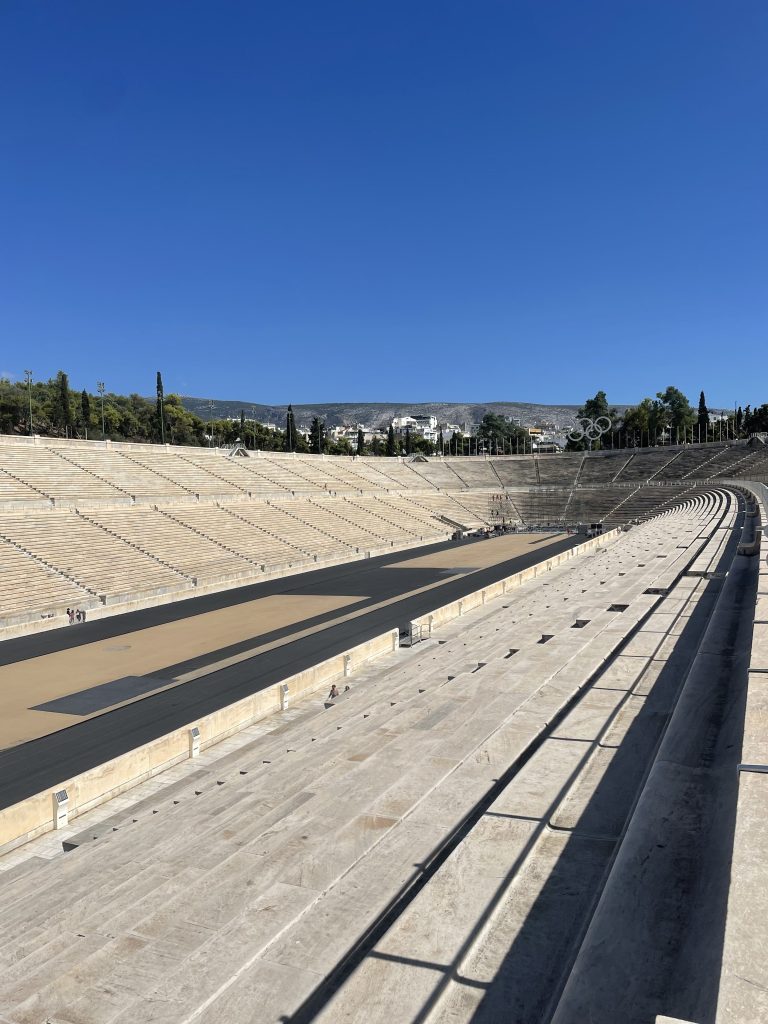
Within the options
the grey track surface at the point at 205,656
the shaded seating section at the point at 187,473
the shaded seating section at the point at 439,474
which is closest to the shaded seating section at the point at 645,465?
the shaded seating section at the point at 439,474

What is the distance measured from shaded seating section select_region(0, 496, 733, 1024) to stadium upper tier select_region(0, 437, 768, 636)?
17031mm

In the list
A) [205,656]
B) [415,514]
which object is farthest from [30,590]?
[415,514]

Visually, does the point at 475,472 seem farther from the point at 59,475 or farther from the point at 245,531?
the point at 59,475

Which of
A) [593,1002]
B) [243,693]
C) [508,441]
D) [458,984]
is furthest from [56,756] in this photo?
[508,441]

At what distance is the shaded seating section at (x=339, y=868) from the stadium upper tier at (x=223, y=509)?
17.0 meters

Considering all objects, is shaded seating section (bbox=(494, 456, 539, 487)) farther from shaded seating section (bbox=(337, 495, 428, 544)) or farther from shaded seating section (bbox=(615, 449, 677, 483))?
shaded seating section (bbox=(337, 495, 428, 544))

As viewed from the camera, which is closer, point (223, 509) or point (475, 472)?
point (223, 509)

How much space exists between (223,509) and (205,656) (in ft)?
73.0

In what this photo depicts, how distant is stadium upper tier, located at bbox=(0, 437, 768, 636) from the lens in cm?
2634

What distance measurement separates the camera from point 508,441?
504ft

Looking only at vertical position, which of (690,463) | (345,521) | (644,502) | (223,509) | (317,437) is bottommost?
(345,521)

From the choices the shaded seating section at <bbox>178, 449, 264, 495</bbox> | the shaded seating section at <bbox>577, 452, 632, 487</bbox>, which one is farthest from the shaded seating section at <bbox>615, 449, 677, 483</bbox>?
the shaded seating section at <bbox>178, 449, 264, 495</bbox>

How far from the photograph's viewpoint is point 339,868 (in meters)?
5.33

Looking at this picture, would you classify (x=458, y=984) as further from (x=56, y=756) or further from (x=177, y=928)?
(x=56, y=756)
